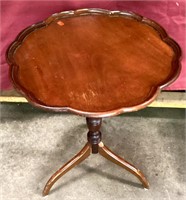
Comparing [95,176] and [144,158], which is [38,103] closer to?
[95,176]

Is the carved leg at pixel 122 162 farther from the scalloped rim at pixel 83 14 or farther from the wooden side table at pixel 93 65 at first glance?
the scalloped rim at pixel 83 14

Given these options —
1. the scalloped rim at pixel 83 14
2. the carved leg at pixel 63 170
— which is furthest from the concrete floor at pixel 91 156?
the scalloped rim at pixel 83 14

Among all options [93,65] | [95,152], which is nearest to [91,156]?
[95,152]

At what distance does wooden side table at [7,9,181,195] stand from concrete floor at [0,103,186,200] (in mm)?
94

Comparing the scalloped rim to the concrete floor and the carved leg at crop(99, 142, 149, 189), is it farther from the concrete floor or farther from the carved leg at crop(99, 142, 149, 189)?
the concrete floor

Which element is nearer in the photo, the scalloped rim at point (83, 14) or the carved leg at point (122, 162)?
the scalloped rim at point (83, 14)

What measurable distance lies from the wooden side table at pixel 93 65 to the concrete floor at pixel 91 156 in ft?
0.31

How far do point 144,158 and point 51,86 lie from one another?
0.76 meters

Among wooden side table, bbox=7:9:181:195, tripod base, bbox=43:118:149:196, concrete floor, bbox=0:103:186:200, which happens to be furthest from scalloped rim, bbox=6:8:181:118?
concrete floor, bbox=0:103:186:200

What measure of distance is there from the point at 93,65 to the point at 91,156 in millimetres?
637

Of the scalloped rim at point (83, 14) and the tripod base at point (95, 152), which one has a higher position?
the scalloped rim at point (83, 14)

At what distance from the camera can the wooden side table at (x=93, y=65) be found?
1.11 metres

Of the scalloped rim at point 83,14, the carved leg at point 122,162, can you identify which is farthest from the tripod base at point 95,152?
the scalloped rim at point 83,14

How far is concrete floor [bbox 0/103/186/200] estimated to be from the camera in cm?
157
